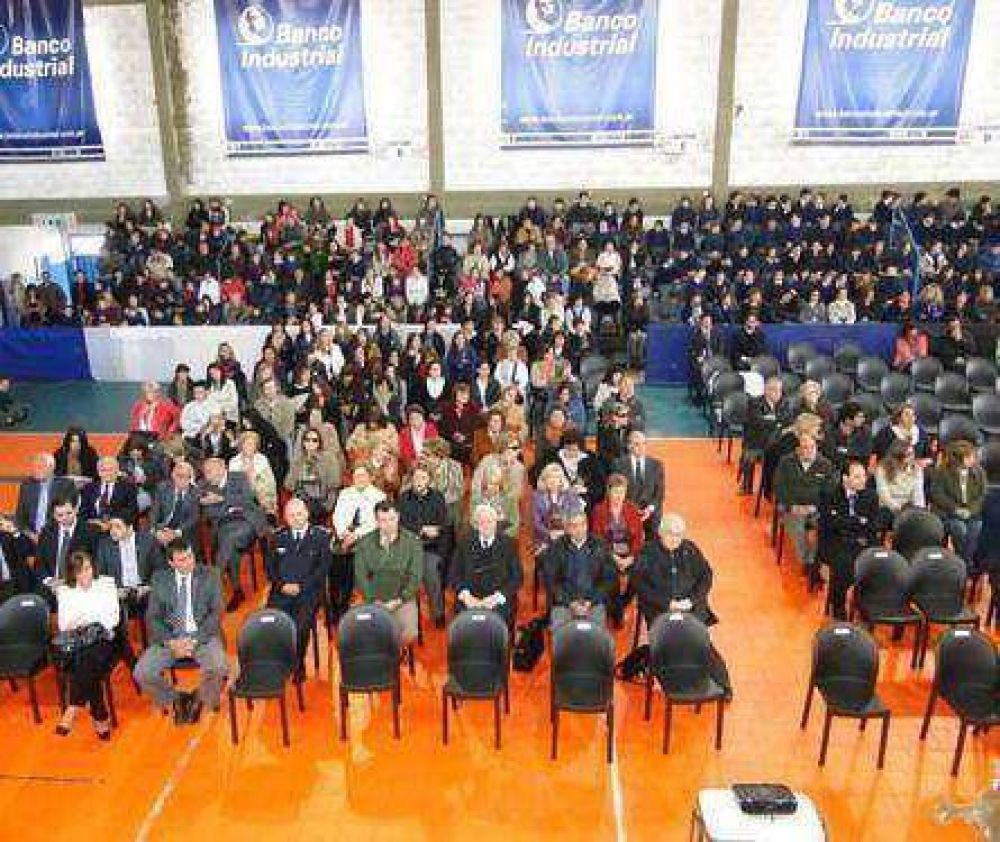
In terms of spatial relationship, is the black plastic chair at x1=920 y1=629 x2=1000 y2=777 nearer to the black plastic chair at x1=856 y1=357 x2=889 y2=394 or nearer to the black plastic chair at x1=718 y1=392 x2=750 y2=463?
the black plastic chair at x1=718 y1=392 x2=750 y2=463

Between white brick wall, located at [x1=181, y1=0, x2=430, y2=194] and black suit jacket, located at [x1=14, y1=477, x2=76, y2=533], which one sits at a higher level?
white brick wall, located at [x1=181, y1=0, x2=430, y2=194]

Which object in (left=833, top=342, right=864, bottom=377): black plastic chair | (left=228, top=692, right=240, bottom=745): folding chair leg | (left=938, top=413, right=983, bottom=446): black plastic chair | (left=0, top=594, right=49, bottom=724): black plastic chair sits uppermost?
(left=833, top=342, right=864, bottom=377): black plastic chair

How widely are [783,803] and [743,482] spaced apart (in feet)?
20.4

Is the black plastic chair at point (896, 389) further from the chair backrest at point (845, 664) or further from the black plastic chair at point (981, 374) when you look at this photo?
the chair backrest at point (845, 664)

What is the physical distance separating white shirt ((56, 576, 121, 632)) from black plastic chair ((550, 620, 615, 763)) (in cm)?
327

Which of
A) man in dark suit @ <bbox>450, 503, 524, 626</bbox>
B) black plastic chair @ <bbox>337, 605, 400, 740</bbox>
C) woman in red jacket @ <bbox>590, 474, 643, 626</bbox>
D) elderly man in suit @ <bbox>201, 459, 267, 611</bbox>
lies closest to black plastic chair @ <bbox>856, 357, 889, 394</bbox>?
woman in red jacket @ <bbox>590, 474, 643, 626</bbox>

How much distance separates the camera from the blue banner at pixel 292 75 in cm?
1781

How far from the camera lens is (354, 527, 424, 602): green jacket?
24.1ft

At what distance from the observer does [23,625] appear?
697 cm

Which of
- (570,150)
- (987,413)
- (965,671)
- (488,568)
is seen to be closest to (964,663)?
(965,671)

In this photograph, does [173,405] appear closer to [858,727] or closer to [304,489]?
[304,489]

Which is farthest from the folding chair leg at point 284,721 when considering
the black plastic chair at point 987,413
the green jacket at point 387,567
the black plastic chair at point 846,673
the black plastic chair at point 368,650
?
the black plastic chair at point 987,413

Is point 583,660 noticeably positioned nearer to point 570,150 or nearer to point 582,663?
point 582,663

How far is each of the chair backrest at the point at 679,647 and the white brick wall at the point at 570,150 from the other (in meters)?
13.5
